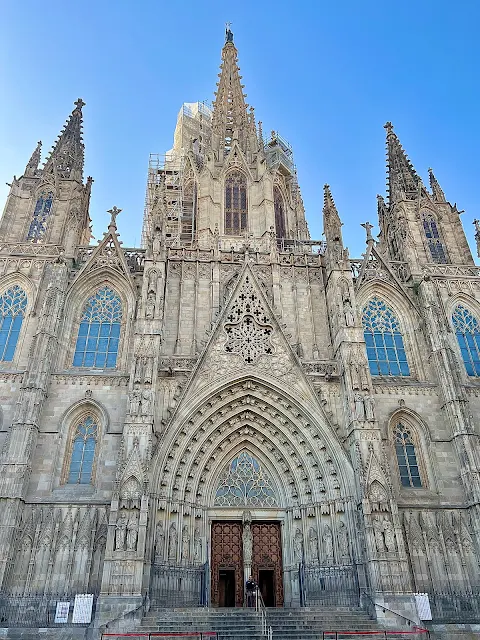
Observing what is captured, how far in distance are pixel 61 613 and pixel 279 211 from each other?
2344 centimetres

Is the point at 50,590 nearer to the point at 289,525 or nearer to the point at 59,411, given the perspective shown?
the point at 59,411

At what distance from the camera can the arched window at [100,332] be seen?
66.5 ft

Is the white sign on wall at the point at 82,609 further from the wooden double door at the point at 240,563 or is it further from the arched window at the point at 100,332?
the arched window at the point at 100,332

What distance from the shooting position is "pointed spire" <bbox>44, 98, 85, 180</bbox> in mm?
25625

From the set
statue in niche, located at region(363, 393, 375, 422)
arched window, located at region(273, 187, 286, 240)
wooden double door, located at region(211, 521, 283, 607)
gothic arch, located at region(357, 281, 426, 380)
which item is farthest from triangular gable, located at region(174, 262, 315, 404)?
arched window, located at region(273, 187, 286, 240)

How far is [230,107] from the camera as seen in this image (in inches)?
1359

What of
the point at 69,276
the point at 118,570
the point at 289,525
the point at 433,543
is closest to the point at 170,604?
the point at 118,570

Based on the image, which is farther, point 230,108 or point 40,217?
point 230,108

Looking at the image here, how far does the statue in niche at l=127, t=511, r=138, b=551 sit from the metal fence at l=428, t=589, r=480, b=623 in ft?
32.4

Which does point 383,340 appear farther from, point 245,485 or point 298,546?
point 298,546

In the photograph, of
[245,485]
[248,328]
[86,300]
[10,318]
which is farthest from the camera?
[86,300]

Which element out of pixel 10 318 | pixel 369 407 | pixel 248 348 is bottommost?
pixel 369 407

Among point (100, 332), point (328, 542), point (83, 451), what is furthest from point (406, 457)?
point (100, 332)

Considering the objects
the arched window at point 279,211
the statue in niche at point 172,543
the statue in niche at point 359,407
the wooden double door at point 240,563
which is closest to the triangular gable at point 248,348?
the statue in niche at point 359,407
